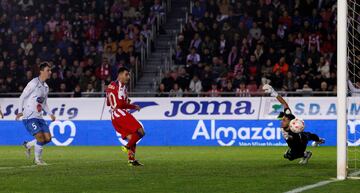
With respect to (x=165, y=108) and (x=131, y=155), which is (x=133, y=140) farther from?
(x=165, y=108)

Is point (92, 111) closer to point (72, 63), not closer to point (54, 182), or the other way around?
point (72, 63)

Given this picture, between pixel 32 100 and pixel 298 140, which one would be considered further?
pixel 32 100

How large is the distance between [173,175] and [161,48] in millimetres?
20543

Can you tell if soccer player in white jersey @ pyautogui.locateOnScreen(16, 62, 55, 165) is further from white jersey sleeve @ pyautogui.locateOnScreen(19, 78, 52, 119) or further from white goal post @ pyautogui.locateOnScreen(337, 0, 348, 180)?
white goal post @ pyautogui.locateOnScreen(337, 0, 348, 180)

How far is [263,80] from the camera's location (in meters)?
29.2

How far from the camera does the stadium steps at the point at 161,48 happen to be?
33.1 metres

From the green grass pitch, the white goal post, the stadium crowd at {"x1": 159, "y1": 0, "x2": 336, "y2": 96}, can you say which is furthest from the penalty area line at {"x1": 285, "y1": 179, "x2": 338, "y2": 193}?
the stadium crowd at {"x1": 159, "y1": 0, "x2": 336, "y2": 96}

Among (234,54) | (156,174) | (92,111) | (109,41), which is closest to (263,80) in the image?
(234,54)

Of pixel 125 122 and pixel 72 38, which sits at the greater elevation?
pixel 72 38

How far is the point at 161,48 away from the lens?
34.9 m

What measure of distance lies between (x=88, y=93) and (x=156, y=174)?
15065mm

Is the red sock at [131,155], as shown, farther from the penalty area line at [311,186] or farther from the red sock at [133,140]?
the penalty area line at [311,186]

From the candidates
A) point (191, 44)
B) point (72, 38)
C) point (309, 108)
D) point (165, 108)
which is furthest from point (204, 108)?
point (72, 38)

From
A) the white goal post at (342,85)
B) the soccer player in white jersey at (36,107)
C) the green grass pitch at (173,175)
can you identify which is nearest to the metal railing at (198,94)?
the green grass pitch at (173,175)
